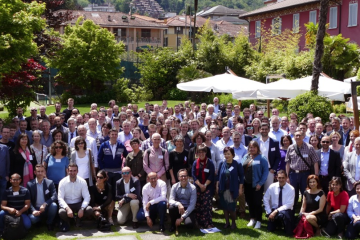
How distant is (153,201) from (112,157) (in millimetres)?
1521

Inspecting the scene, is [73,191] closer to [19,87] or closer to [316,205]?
[316,205]

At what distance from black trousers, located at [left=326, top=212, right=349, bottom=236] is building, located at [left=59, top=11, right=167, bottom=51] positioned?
60.9 metres

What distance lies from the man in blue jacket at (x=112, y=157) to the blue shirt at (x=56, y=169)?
2.81ft

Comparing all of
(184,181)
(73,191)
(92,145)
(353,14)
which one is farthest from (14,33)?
(353,14)

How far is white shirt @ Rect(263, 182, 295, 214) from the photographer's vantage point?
8641 millimetres

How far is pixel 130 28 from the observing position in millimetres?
68750

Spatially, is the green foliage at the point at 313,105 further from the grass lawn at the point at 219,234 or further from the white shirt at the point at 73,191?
the white shirt at the point at 73,191

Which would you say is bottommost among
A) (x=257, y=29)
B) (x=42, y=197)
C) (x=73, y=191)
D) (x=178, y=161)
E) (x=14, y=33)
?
(x=42, y=197)

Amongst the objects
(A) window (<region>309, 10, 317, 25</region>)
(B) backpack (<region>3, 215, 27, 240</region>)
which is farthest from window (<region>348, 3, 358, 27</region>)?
(B) backpack (<region>3, 215, 27, 240</region>)

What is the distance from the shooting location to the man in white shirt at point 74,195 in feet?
29.1

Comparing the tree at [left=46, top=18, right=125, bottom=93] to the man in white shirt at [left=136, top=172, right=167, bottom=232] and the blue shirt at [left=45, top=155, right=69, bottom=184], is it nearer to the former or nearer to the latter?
the blue shirt at [left=45, top=155, right=69, bottom=184]

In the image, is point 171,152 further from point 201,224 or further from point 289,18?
point 289,18

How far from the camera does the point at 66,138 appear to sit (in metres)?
10.9

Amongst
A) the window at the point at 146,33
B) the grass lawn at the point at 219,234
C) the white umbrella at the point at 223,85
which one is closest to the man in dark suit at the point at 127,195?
the grass lawn at the point at 219,234
